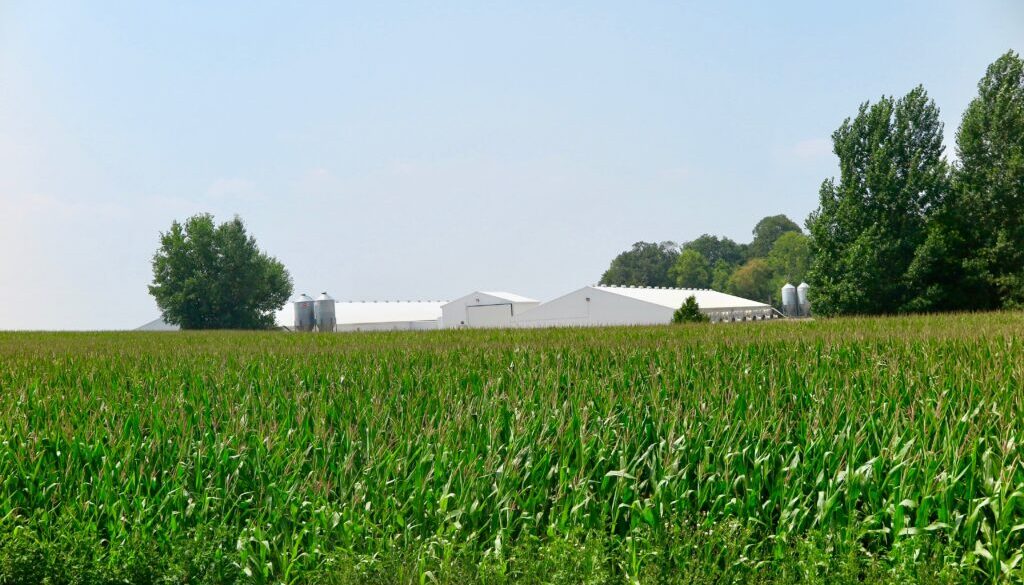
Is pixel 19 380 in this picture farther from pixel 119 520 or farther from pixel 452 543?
pixel 452 543

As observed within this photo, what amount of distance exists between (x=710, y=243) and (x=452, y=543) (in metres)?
157

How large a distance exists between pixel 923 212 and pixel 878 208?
2660mm

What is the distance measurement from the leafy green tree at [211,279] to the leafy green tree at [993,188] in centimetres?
5743

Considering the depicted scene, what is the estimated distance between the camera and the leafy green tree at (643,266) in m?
140

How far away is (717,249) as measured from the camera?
157m

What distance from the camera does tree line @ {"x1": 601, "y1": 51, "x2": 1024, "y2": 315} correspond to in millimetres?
42406

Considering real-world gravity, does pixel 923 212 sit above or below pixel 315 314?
above

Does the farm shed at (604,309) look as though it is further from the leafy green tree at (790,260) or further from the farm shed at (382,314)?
the leafy green tree at (790,260)

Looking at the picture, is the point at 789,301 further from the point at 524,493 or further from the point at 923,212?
the point at 524,493

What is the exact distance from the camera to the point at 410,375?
1066cm

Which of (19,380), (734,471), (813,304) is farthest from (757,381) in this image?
(813,304)

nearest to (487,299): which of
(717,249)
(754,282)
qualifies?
(754,282)

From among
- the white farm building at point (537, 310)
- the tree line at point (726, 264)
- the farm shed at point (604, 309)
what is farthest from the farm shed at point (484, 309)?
the tree line at point (726, 264)

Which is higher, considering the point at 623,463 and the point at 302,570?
the point at 623,463
